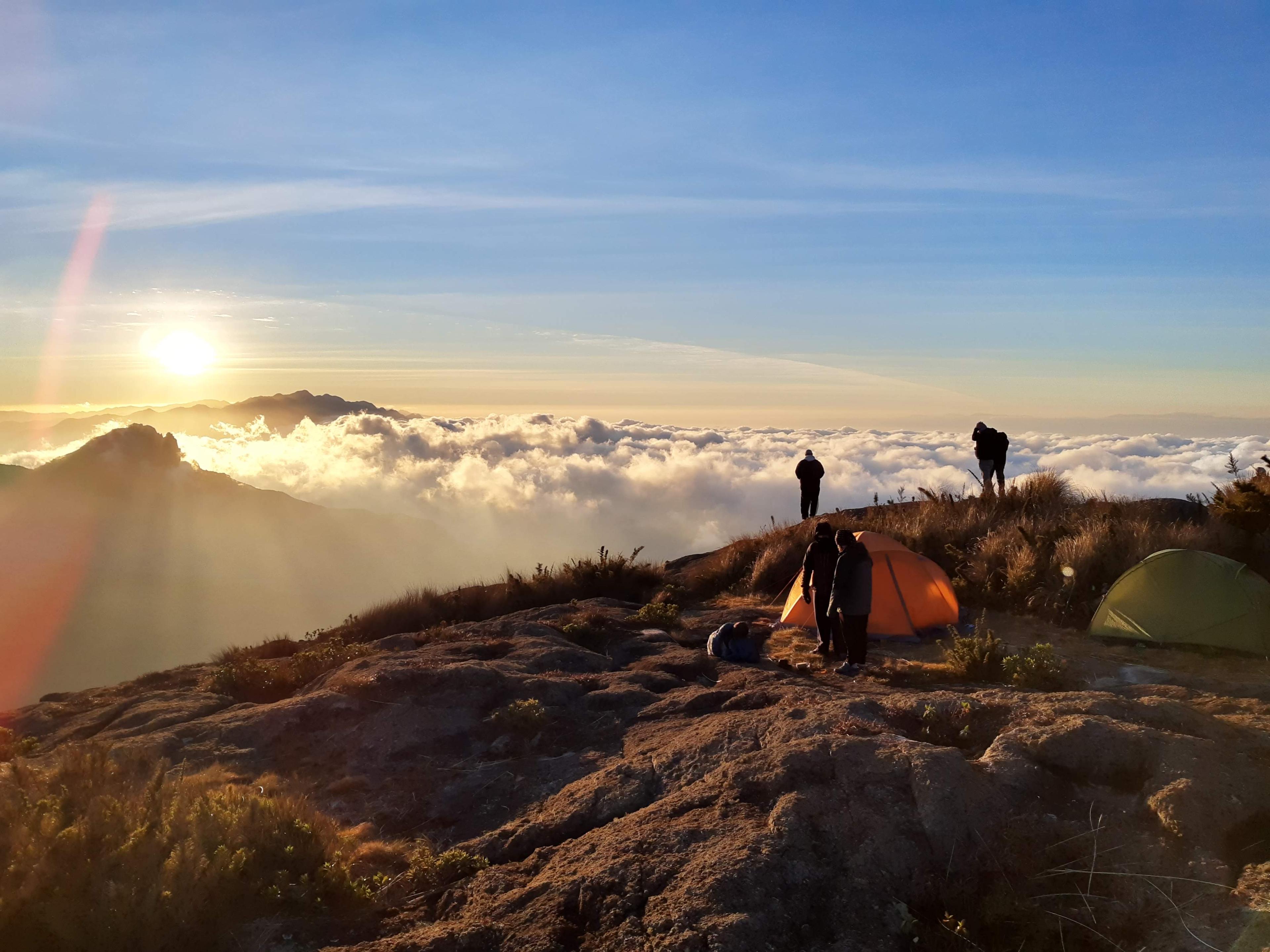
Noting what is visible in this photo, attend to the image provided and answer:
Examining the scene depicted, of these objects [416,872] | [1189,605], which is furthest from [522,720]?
[1189,605]

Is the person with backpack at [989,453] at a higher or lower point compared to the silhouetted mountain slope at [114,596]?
higher

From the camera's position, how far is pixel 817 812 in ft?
18.6

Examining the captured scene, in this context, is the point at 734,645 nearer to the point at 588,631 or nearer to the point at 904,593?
the point at 588,631

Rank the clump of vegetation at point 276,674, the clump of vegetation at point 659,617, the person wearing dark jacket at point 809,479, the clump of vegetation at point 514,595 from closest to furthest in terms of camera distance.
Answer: the clump of vegetation at point 276,674
the clump of vegetation at point 659,617
the clump of vegetation at point 514,595
the person wearing dark jacket at point 809,479

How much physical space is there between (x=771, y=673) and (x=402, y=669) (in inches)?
178

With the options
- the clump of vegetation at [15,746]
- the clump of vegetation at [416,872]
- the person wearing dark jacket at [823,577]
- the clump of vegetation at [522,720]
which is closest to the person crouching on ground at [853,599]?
the person wearing dark jacket at [823,577]

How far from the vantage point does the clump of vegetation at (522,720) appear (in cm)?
891

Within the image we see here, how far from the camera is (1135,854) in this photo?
5262 millimetres

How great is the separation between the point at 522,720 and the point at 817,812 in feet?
13.5

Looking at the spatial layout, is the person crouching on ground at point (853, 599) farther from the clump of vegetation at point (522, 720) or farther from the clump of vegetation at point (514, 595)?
the clump of vegetation at point (514, 595)

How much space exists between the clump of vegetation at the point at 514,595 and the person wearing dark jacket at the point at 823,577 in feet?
19.3

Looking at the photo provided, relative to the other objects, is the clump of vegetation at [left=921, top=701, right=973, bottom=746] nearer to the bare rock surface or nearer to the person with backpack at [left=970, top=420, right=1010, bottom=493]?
the bare rock surface

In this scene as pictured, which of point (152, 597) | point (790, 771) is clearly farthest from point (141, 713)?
point (152, 597)

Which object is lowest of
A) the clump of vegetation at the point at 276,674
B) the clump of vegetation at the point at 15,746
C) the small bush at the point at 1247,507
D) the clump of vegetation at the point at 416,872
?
the clump of vegetation at the point at 15,746
